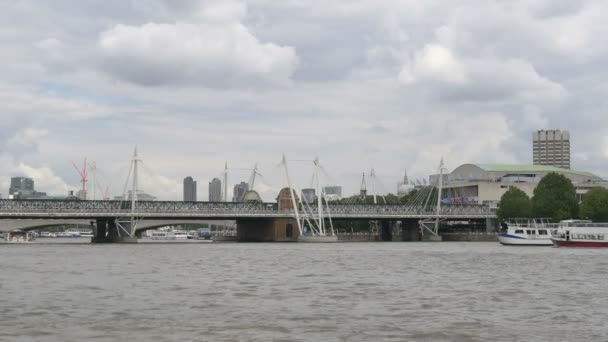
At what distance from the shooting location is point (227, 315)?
4453 cm

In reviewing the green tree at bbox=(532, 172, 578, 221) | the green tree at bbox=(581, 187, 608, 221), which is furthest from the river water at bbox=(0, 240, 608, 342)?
the green tree at bbox=(532, 172, 578, 221)

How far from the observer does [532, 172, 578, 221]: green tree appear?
7244 inches

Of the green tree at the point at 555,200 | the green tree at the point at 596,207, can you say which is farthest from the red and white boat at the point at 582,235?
the green tree at the point at 555,200

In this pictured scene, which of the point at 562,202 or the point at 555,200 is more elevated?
the point at 555,200

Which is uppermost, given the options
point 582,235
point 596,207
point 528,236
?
point 596,207

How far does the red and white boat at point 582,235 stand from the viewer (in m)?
142

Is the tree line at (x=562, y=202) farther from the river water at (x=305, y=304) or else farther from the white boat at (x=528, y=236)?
the river water at (x=305, y=304)

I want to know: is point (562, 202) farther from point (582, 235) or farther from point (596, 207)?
point (582, 235)

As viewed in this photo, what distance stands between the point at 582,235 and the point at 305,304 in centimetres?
10190

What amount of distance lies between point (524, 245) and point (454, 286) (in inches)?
3993

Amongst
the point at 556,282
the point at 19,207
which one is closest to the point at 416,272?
the point at 556,282

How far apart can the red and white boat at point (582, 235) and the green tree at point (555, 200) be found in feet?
119

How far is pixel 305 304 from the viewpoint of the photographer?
4981 centimetres

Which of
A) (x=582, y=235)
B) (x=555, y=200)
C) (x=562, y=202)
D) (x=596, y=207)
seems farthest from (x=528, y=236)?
(x=555, y=200)
